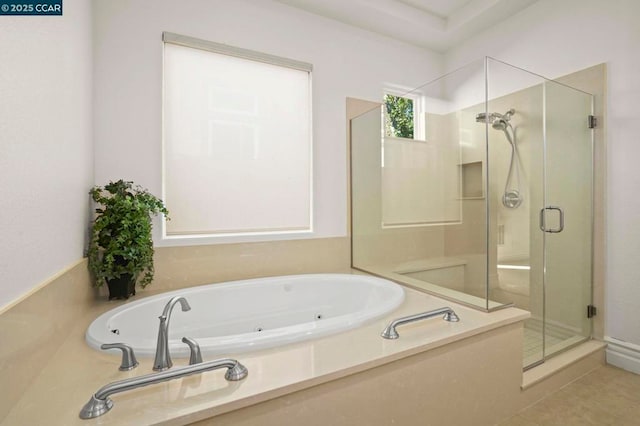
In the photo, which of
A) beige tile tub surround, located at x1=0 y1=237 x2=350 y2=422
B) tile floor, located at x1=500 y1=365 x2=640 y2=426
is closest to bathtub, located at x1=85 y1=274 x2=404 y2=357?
beige tile tub surround, located at x1=0 y1=237 x2=350 y2=422

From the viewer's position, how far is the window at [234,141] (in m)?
2.08

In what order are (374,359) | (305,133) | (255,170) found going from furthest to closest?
(305,133), (255,170), (374,359)

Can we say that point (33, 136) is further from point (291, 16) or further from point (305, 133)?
point (291, 16)

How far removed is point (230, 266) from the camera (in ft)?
7.20

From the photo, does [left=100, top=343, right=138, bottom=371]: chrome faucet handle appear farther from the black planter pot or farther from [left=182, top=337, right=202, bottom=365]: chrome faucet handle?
the black planter pot

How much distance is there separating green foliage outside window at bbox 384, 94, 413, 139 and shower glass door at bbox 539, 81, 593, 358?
89 centimetres

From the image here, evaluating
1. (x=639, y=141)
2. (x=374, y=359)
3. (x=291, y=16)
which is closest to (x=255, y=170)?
(x=291, y=16)

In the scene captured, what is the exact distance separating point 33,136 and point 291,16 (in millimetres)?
1978

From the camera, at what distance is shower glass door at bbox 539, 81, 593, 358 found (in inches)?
82.7

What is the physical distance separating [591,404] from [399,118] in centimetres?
210

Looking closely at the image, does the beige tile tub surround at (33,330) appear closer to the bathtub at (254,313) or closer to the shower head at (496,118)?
the bathtub at (254,313)

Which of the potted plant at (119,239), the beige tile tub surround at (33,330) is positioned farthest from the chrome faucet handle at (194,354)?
the potted plant at (119,239)

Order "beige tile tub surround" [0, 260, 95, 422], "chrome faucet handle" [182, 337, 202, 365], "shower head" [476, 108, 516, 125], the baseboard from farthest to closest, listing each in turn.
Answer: the baseboard < "shower head" [476, 108, 516, 125] < "chrome faucet handle" [182, 337, 202, 365] < "beige tile tub surround" [0, 260, 95, 422]

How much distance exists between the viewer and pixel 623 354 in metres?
1.98
